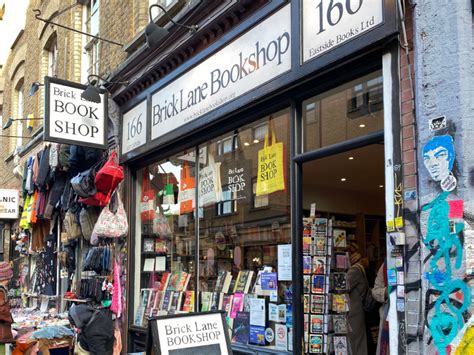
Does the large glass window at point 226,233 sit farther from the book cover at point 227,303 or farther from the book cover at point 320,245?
the book cover at point 320,245

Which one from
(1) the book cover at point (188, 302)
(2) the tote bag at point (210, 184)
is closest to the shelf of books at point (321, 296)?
(2) the tote bag at point (210, 184)

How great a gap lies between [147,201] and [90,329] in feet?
7.06

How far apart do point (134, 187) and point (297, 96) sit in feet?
13.7

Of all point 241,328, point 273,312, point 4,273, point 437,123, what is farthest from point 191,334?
point 4,273

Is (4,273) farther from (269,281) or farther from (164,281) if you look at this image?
(269,281)

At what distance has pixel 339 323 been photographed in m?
6.70

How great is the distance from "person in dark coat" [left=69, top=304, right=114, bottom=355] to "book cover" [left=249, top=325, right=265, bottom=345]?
239cm

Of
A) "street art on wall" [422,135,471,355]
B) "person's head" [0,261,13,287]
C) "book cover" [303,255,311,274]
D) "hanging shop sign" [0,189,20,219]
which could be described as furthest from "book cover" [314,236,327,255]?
"hanging shop sign" [0,189,20,219]

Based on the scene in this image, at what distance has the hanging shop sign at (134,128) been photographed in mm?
8305

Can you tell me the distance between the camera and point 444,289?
11.8 ft

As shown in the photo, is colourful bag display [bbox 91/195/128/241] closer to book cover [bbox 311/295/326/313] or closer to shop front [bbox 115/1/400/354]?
shop front [bbox 115/1/400/354]

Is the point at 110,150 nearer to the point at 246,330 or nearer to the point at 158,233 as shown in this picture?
the point at 158,233

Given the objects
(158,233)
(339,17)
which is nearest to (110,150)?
(158,233)

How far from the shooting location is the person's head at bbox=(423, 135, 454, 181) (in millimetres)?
3639
